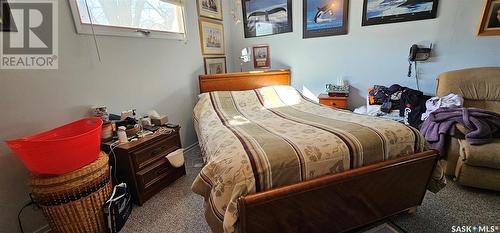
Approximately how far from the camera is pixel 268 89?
2971 millimetres

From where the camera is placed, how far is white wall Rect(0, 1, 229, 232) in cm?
147

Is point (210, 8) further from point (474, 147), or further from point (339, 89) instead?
point (474, 147)

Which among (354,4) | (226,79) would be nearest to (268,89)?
(226,79)

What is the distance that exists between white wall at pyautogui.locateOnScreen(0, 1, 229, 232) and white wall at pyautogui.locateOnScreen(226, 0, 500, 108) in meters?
1.54

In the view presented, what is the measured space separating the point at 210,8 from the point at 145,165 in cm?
241

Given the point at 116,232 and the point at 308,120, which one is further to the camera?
the point at 308,120

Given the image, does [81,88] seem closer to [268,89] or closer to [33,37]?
[33,37]

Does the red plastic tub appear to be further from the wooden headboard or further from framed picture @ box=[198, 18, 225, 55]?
framed picture @ box=[198, 18, 225, 55]

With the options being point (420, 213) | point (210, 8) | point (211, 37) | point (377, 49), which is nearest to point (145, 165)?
point (211, 37)

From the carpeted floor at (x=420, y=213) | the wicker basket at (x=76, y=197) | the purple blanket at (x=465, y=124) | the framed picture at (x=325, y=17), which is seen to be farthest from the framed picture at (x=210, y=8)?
the purple blanket at (x=465, y=124)

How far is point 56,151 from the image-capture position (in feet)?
4.24

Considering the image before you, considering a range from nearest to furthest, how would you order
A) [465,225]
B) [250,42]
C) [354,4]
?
1. [465,225]
2. [354,4]
3. [250,42]

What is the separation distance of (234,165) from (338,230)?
0.83 meters

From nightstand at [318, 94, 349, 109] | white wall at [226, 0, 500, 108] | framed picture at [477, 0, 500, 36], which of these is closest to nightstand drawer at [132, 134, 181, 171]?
nightstand at [318, 94, 349, 109]
